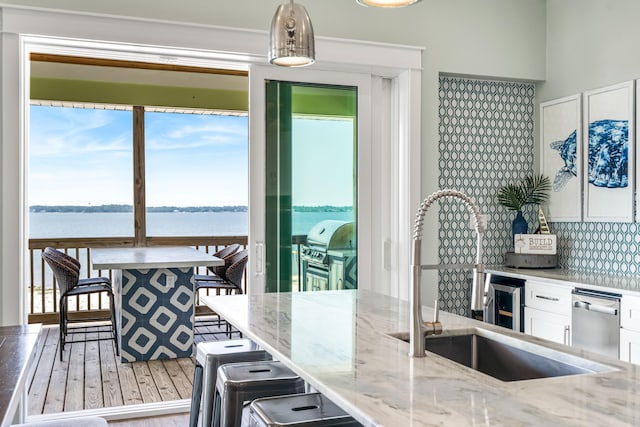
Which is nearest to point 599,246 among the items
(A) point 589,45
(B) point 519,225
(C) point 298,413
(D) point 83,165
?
(B) point 519,225

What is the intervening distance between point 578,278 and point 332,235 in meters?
1.64

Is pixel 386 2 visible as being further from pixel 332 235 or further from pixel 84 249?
pixel 84 249

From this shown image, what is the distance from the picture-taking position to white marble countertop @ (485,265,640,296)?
3.46 meters

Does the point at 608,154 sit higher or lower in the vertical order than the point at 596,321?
higher

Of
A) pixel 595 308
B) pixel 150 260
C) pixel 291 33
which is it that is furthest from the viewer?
pixel 150 260

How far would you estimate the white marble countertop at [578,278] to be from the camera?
11.4 feet

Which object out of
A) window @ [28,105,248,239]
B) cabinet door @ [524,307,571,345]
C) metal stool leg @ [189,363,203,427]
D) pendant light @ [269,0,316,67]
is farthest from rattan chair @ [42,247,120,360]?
pendant light @ [269,0,316,67]

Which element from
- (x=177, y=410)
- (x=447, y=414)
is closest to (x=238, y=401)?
(x=447, y=414)

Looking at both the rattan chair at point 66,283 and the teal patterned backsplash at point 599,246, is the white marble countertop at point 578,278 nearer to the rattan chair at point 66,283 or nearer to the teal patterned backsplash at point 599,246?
the teal patterned backsplash at point 599,246

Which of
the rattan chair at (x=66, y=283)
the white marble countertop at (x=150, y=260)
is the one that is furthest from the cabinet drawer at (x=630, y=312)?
the rattan chair at (x=66, y=283)

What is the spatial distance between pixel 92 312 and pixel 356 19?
4.78 m

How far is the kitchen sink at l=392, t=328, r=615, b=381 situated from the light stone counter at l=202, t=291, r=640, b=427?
4cm

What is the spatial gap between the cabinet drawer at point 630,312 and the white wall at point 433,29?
1297mm

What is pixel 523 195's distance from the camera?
4.54 meters
